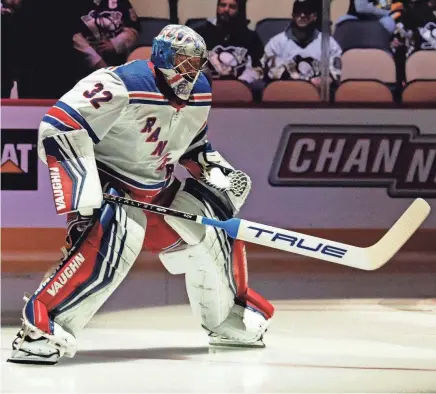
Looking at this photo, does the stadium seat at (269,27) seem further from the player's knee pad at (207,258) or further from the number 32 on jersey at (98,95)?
the number 32 on jersey at (98,95)

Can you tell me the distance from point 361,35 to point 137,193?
286 centimetres

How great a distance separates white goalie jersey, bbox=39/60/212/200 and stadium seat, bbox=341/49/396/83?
2444 mm

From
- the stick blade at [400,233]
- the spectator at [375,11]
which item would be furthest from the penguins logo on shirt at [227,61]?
the stick blade at [400,233]

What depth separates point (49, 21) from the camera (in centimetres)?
553

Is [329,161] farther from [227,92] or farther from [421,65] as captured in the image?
[421,65]

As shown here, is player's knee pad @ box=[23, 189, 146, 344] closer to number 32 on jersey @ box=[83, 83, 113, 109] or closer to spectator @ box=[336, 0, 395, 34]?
number 32 on jersey @ box=[83, 83, 113, 109]

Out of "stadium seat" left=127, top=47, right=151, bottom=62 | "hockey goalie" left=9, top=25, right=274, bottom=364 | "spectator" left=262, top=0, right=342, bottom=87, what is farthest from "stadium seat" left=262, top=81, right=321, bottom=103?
"hockey goalie" left=9, top=25, right=274, bottom=364

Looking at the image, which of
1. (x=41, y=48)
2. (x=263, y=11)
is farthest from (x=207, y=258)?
(x=263, y=11)

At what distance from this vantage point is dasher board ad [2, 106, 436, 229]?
5.48m

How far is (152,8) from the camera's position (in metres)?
5.73

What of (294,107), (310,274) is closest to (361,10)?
(294,107)

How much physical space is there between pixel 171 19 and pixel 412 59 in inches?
54.2

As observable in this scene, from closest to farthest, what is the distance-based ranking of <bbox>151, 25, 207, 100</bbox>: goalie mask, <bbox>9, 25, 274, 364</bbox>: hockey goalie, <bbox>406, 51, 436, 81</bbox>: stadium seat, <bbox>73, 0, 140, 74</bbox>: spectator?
<bbox>9, 25, 274, 364</bbox>: hockey goalie < <bbox>151, 25, 207, 100</bbox>: goalie mask < <bbox>73, 0, 140, 74</bbox>: spectator < <bbox>406, 51, 436, 81</bbox>: stadium seat

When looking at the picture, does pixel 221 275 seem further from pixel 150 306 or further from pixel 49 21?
pixel 49 21
